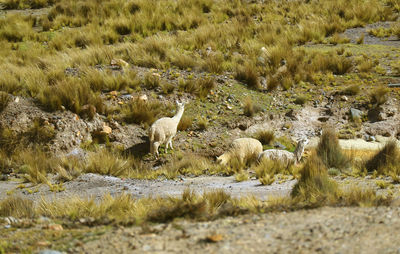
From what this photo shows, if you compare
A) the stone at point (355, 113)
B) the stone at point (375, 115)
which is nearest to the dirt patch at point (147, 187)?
the stone at point (355, 113)

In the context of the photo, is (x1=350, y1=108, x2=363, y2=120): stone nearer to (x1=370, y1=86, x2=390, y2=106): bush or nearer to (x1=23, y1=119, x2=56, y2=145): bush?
(x1=370, y1=86, x2=390, y2=106): bush

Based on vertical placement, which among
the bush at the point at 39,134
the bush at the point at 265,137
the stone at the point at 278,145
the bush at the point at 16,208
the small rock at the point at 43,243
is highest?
the small rock at the point at 43,243

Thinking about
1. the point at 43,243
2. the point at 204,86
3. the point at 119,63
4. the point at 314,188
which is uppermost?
the point at 43,243

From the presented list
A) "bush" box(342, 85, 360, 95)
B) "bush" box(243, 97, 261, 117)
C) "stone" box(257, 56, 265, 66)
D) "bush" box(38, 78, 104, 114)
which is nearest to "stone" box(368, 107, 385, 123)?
"bush" box(342, 85, 360, 95)

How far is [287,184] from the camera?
23.9 ft

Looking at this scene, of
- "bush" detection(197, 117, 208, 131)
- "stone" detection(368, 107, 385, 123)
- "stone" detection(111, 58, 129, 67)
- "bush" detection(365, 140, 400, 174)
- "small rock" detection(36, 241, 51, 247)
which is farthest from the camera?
"stone" detection(111, 58, 129, 67)

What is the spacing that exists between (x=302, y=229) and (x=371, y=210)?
1.12 meters

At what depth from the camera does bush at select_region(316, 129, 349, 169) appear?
834 centimetres

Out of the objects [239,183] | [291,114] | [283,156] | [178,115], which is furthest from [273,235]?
[291,114]

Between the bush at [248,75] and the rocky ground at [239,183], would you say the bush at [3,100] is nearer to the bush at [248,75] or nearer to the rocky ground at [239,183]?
the rocky ground at [239,183]

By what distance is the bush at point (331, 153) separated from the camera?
27.3 feet

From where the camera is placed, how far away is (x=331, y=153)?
27.9 feet

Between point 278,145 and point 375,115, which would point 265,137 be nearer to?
point 278,145

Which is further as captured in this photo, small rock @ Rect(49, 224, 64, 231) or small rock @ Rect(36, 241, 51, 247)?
small rock @ Rect(49, 224, 64, 231)
